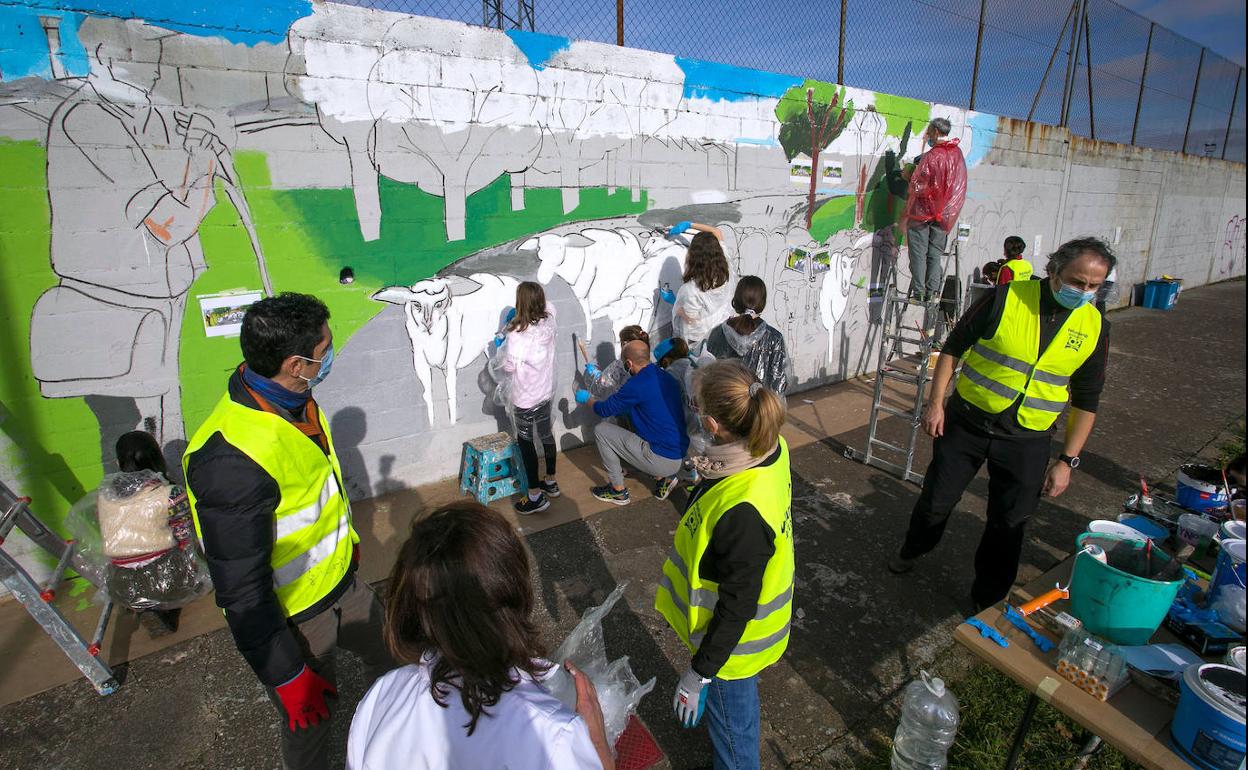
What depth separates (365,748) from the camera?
1.32 m

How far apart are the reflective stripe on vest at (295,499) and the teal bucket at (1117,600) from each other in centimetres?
261

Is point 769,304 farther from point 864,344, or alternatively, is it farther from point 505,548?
point 505,548

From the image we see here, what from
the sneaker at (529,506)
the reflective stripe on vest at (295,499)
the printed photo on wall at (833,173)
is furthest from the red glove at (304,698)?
the printed photo on wall at (833,173)

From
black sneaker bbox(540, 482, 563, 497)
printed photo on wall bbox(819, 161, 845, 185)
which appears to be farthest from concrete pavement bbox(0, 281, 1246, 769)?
printed photo on wall bbox(819, 161, 845, 185)

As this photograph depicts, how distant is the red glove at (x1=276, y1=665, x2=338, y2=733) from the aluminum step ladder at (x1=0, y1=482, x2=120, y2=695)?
149 cm

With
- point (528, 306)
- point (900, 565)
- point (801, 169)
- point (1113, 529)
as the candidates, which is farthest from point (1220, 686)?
point (801, 169)

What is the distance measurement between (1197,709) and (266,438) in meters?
2.72

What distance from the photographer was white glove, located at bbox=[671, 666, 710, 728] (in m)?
1.99

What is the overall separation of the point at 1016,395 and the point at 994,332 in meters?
0.33

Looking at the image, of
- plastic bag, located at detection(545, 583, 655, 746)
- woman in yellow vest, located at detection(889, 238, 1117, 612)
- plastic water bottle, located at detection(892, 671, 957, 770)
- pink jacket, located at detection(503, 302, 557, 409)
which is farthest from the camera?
pink jacket, located at detection(503, 302, 557, 409)

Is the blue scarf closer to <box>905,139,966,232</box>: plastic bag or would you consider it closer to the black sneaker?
the black sneaker

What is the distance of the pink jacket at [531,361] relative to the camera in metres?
4.09

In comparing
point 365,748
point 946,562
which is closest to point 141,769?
point 365,748

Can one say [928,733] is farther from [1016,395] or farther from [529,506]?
[529,506]
